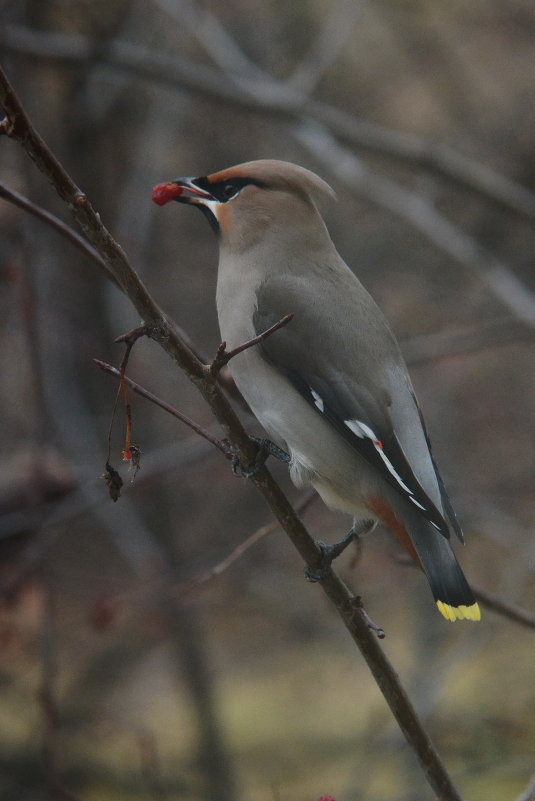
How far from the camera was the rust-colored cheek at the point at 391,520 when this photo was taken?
2693 mm

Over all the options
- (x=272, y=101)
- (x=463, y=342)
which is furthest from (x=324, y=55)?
(x=463, y=342)

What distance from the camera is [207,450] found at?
4051 millimetres

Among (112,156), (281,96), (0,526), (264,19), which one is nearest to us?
(0,526)

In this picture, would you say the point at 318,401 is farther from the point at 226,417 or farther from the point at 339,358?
the point at 226,417

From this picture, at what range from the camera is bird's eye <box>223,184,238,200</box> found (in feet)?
10.5

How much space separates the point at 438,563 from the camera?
8.39ft

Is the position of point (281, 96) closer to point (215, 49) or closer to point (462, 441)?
point (215, 49)

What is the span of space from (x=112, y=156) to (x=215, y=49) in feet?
3.74

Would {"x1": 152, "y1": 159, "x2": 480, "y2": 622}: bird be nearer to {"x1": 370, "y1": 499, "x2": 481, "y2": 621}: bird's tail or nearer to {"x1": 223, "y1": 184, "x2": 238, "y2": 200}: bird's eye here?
{"x1": 370, "y1": 499, "x2": 481, "y2": 621}: bird's tail

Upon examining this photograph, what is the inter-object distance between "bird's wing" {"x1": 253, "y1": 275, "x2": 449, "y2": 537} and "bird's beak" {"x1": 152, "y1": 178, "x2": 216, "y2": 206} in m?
0.35

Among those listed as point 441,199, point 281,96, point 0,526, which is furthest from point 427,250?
point 0,526

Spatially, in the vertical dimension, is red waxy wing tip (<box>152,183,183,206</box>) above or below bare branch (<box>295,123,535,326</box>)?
above

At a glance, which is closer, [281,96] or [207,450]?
[207,450]

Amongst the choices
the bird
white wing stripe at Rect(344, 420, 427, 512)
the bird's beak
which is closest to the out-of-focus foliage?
the bird's beak
